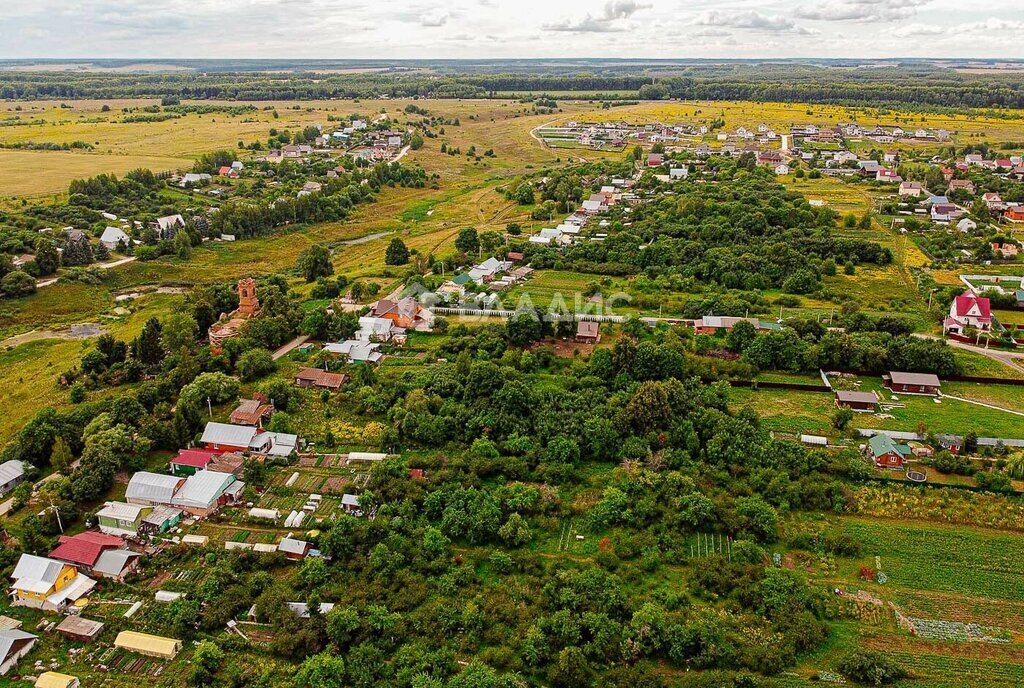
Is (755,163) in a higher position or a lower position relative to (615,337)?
higher

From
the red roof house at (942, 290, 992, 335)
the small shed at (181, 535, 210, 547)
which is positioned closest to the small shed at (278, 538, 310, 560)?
the small shed at (181, 535, 210, 547)

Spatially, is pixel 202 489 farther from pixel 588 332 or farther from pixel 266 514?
pixel 588 332

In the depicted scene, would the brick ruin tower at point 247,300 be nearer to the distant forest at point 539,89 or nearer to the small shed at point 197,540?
the small shed at point 197,540

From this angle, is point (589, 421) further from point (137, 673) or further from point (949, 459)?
point (137, 673)

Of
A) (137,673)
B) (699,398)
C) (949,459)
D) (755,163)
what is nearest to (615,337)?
(699,398)

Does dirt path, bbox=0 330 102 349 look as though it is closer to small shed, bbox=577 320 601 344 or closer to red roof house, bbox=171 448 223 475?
red roof house, bbox=171 448 223 475

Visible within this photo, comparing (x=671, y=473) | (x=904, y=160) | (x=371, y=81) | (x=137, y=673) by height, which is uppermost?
(x=371, y=81)

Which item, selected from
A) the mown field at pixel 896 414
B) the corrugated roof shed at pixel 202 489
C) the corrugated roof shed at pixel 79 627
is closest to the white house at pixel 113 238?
the corrugated roof shed at pixel 202 489
